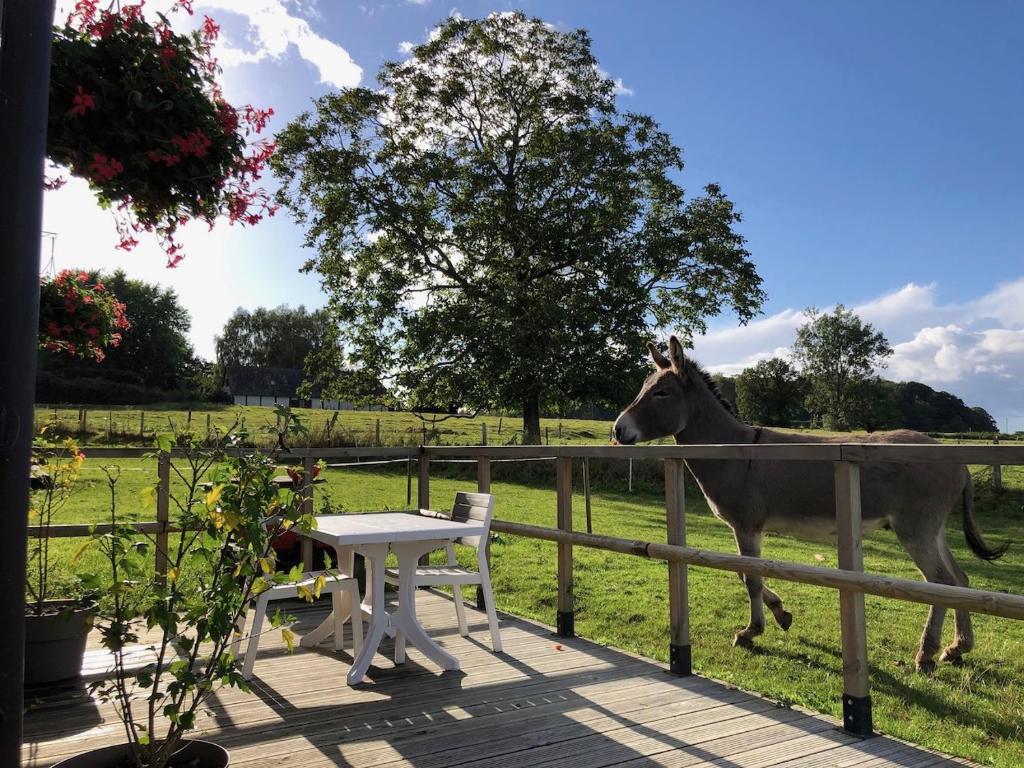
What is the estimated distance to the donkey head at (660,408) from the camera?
201 inches

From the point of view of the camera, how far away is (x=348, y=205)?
762 inches

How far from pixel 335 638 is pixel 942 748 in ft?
10.3

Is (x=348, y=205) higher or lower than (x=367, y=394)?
higher

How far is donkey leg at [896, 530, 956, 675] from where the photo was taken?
13.9 feet

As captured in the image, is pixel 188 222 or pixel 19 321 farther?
pixel 188 222

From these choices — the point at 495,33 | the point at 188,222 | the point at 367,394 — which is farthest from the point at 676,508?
the point at 495,33

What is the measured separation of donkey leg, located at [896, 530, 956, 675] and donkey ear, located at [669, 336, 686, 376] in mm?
1762

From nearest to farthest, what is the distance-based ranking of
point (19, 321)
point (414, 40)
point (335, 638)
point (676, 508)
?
point (19, 321), point (676, 508), point (335, 638), point (414, 40)

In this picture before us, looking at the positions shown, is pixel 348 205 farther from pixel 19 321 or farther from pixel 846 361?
pixel 846 361

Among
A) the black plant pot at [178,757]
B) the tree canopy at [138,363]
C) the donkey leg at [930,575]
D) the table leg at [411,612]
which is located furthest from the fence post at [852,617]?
the tree canopy at [138,363]

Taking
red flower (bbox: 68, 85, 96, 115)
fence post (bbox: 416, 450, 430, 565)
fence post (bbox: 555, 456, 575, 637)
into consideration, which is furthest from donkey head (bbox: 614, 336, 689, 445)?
red flower (bbox: 68, 85, 96, 115)

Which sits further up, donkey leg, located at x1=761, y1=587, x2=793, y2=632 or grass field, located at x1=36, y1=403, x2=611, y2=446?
grass field, located at x1=36, y1=403, x2=611, y2=446

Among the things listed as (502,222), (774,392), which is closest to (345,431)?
(502,222)

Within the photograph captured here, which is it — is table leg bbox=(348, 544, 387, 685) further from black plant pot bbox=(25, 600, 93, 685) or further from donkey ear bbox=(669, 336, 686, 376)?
donkey ear bbox=(669, 336, 686, 376)
